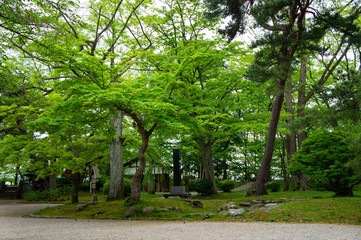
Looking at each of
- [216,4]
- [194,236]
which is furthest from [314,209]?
[216,4]

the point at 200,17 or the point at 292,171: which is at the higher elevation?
the point at 200,17

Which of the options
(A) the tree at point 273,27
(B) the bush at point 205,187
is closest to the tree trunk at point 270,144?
(A) the tree at point 273,27

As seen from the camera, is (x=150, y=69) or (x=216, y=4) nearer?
(x=216, y=4)

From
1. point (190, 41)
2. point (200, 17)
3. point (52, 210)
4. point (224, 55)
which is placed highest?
point (200, 17)

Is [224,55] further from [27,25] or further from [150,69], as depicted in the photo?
[27,25]

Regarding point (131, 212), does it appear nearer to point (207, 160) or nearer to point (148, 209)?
point (148, 209)

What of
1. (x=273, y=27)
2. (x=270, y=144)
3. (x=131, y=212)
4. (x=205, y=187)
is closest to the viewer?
(x=131, y=212)

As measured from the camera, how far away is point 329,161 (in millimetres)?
10141

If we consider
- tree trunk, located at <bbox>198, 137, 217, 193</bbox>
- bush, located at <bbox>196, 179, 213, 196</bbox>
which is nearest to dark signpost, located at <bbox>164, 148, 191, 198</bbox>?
bush, located at <bbox>196, 179, 213, 196</bbox>

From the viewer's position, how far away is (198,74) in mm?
17203

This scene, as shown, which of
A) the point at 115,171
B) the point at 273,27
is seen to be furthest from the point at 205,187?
the point at 273,27

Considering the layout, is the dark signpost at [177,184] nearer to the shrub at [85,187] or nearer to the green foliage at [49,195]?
the green foliage at [49,195]

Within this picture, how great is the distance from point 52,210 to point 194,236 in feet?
29.2

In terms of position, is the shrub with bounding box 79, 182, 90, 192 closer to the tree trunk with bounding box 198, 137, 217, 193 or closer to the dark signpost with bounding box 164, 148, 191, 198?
the dark signpost with bounding box 164, 148, 191, 198
